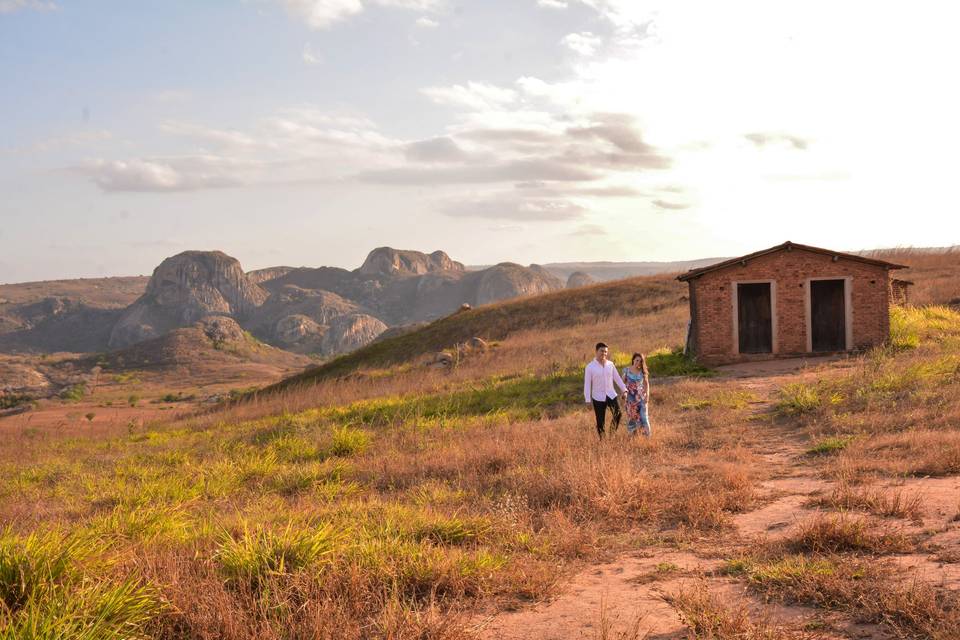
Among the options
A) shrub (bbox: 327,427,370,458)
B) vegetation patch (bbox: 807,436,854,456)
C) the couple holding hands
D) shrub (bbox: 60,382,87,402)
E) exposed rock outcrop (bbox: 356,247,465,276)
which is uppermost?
exposed rock outcrop (bbox: 356,247,465,276)

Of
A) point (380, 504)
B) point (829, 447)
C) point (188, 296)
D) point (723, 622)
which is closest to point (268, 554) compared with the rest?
point (380, 504)

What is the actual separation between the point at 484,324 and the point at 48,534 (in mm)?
37768

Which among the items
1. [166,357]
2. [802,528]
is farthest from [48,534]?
[166,357]

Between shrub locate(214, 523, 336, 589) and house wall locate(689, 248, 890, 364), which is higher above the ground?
house wall locate(689, 248, 890, 364)

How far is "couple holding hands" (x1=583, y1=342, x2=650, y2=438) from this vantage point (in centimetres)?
1038

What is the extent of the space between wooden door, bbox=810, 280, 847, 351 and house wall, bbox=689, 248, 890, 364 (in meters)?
0.60

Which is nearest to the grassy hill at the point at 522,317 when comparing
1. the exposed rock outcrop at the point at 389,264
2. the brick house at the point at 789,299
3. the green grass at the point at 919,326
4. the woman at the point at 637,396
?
the green grass at the point at 919,326

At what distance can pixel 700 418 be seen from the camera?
40.3ft

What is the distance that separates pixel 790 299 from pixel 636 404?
11.7m

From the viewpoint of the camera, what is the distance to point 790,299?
64.4ft

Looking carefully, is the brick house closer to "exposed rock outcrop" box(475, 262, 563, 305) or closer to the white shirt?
the white shirt

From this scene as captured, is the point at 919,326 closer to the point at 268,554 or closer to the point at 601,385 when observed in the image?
the point at 601,385

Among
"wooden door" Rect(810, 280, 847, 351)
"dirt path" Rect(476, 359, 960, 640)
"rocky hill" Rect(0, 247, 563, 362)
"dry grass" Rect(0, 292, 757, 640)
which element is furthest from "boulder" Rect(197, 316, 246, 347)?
"dirt path" Rect(476, 359, 960, 640)

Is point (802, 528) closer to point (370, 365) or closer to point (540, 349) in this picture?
point (540, 349)
